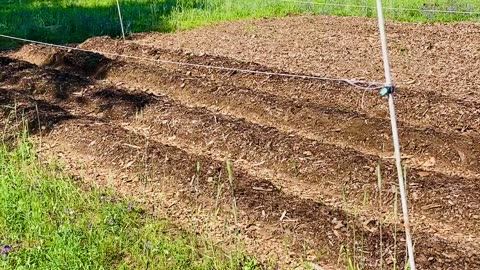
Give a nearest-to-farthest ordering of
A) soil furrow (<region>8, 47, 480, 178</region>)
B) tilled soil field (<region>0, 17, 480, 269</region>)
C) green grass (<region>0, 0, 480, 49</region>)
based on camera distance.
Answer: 1. tilled soil field (<region>0, 17, 480, 269</region>)
2. soil furrow (<region>8, 47, 480, 178</region>)
3. green grass (<region>0, 0, 480, 49</region>)

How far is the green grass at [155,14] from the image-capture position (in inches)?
397

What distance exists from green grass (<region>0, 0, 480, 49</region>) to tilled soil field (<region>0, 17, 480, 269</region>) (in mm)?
1895

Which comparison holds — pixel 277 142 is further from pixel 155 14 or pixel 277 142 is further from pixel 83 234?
pixel 155 14

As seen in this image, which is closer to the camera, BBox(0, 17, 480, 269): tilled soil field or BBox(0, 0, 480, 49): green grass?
BBox(0, 17, 480, 269): tilled soil field

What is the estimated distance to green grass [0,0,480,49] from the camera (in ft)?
33.1

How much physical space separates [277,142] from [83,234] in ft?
5.83

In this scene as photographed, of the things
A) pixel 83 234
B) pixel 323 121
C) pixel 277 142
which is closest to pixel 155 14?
pixel 323 121

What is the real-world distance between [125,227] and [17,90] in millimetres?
3305


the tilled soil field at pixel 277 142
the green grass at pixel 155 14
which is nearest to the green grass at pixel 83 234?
the tilled soil field at pixel 277 142

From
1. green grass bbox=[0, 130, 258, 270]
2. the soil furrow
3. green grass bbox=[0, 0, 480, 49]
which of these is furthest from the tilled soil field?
green grass bbox=[0, 0, 480, 49]

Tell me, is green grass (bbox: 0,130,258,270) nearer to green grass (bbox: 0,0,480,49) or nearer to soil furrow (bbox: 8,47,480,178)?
soil furrow (bbox: 8,47,480,178)

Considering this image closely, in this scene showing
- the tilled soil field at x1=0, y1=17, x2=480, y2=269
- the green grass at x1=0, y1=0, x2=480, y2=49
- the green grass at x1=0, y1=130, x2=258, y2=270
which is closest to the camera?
the green grass at x1=0, y1=130, x2=258, y2=270

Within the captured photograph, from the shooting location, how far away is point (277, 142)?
16.4 feet

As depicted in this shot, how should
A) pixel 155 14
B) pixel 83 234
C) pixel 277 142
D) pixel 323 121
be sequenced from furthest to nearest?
pixel 155 14
pixel 323 121
pixel 277 142
pixel 83 234
